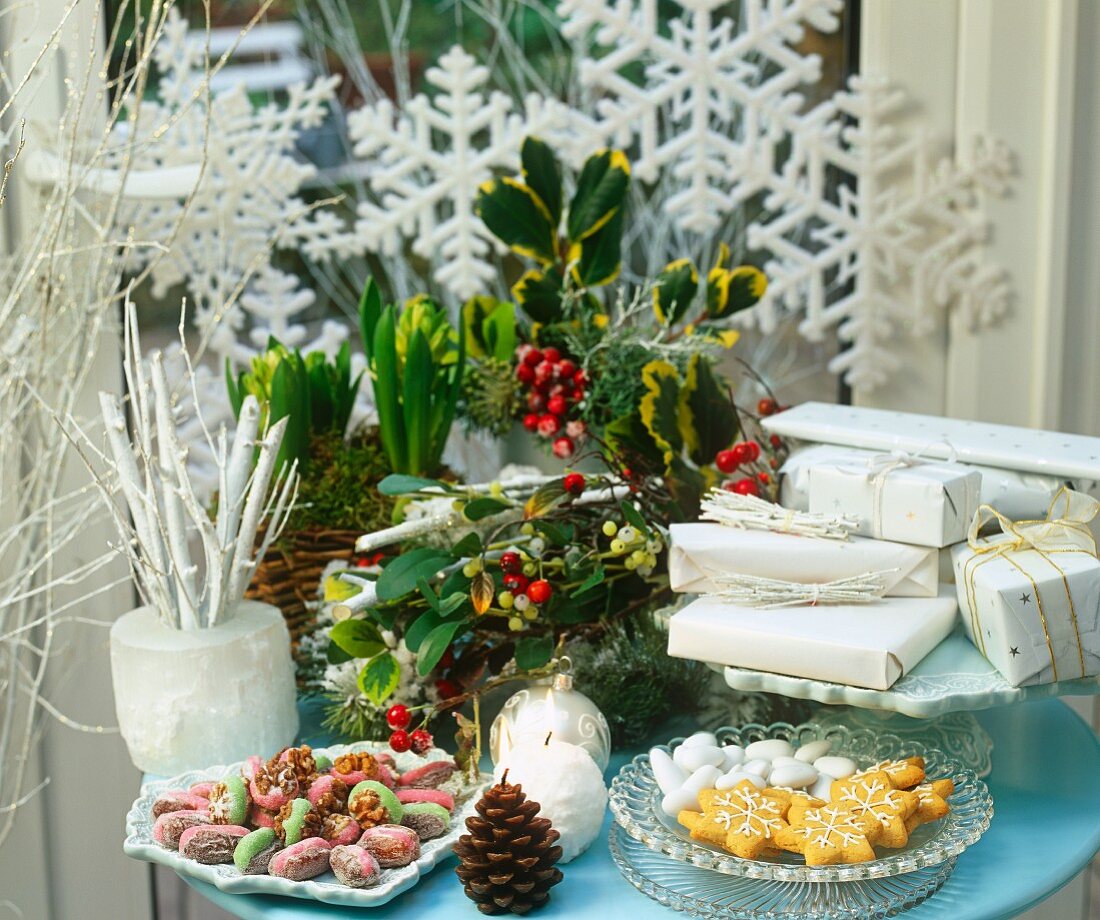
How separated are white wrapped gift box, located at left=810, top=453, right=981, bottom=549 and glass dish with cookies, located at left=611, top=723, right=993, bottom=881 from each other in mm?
155

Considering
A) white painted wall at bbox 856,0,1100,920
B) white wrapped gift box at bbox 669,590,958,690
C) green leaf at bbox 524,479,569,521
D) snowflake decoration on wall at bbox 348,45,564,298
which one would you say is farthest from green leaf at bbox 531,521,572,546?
white painted wall at bbox 856,0,1100,920

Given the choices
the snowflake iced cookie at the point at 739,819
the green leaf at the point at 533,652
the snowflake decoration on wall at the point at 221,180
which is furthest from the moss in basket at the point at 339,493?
the snowflake iced cookie at the point at 739,819

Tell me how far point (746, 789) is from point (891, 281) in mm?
772

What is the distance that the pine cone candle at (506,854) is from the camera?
2.40 feet

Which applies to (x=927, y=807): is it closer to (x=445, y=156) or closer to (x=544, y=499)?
(x=544, y=499)

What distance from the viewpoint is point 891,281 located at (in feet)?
4.53

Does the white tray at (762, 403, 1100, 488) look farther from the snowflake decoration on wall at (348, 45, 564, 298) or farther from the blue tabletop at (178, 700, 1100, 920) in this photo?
the snowflake decoration on wall at (348, 45, 564, 298)

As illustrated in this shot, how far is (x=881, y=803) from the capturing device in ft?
2.45

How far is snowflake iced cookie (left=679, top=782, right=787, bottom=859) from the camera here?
0.73 metres

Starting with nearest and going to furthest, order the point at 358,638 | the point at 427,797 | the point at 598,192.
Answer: the point at 427,797 < the point at 358,638 < the point at 598,192

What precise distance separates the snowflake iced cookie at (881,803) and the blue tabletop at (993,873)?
0.17 feet

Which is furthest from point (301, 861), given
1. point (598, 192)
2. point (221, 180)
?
point (221, 180)

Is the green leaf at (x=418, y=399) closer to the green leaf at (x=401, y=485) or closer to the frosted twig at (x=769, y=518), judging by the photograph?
the green leaf at (x=401, y=485)

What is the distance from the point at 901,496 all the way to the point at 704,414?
23cm
